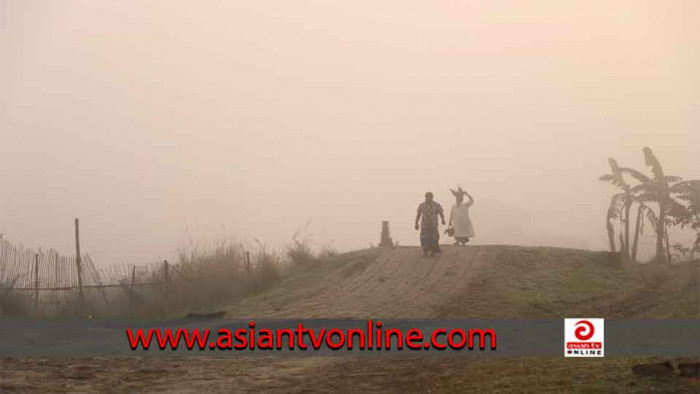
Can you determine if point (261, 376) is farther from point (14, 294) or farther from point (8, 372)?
point (14, 294)

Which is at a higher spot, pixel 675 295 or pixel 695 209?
pixel 695 209

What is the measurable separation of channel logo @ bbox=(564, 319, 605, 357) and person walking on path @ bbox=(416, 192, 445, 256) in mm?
7787

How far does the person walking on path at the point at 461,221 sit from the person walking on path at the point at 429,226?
7.79 ft

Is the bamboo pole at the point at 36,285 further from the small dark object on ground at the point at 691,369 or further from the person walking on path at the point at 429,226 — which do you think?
the small dark object on ground at the point at 691,369

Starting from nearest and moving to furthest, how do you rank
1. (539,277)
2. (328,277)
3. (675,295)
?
(675,295) → (539,277) → (328,277)

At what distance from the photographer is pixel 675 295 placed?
17.0 metres

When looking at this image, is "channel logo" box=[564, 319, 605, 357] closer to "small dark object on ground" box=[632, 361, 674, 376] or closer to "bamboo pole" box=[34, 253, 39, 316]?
"small dark object on ground" box=[632, 361, 674, 376]

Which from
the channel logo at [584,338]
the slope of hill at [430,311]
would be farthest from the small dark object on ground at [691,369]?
the channel logo at [584,338]

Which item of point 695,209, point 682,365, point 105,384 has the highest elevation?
point 695,209

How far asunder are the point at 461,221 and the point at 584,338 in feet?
40.8

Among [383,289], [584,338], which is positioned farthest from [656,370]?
[383,289]

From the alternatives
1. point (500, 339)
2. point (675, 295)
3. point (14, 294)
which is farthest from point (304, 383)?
point (14, 294)

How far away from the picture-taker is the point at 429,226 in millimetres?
21734

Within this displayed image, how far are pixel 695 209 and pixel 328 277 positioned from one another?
14.1 m
